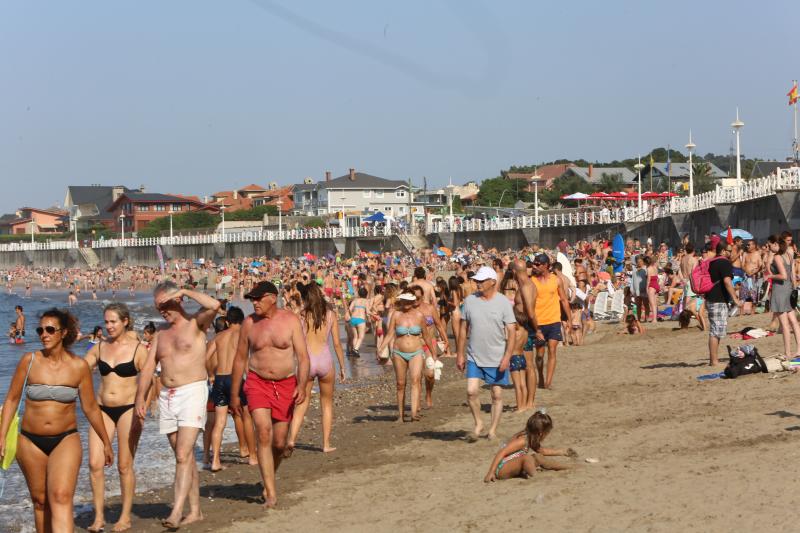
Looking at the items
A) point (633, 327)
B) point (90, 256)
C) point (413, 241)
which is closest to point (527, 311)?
point (633, 327)

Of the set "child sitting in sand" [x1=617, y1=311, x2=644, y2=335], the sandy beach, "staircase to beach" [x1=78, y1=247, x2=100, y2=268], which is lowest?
the sandy beach

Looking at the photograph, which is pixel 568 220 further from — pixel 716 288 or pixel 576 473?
pixel 576 473

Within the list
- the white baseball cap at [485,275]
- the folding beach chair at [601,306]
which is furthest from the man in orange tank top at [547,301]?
the folding beach chair at [601,306]

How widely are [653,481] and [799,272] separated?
10.7 meters

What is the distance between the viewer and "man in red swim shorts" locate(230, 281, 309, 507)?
6.90m

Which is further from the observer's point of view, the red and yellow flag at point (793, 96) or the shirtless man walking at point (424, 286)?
the red and yellow flag at point (793, 96)

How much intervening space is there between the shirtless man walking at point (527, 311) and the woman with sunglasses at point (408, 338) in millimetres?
960

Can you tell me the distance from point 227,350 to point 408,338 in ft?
7.66

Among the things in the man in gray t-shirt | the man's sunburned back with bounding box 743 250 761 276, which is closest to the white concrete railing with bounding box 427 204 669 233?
the man's sunburned back with bounding box 743 250 761 276

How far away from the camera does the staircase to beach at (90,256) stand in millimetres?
103125

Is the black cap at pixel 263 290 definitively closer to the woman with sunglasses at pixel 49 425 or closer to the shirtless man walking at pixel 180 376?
the shirtless man walking at pixel 180 376

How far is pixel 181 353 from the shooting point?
264 inches

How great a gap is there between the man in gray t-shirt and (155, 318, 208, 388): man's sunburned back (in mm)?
2792

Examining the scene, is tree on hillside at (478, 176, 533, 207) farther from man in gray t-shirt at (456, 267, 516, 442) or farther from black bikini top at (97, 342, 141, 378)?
black bikini top at (97, 342, 141, 378)
